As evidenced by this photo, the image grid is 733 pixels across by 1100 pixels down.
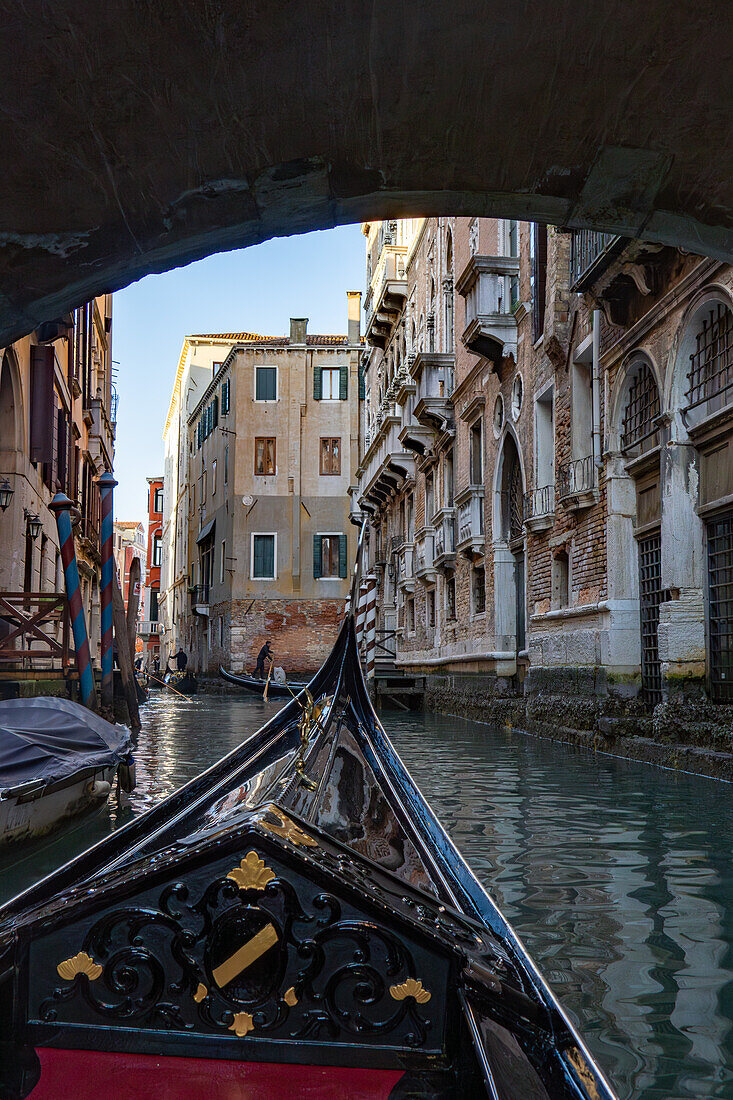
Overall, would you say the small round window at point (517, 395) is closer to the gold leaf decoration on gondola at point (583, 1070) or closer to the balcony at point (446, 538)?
the balcony at point (446, 538)

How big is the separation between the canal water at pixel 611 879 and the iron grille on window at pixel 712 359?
8.69 ft

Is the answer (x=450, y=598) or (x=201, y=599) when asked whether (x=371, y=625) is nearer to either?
(x=450, y=598)

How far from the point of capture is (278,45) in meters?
Answer: 2.20

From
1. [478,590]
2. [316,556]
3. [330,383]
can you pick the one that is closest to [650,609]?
[478,590]

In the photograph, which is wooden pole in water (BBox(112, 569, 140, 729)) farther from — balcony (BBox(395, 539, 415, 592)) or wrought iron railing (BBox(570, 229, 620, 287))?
balcony (BBox(395, 539, 415, 592))

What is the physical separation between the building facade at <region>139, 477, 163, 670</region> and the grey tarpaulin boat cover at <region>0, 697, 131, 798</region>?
4419cm

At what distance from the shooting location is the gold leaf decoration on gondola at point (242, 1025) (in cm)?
154

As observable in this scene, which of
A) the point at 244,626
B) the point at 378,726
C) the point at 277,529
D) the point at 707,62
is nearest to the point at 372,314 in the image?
the point at 277,529

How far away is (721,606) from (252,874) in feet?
19.8

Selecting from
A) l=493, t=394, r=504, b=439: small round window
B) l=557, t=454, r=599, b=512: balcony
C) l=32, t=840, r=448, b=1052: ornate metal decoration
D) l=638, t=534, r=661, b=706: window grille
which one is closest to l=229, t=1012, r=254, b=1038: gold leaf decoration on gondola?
l=32, t=840, r=448, b=1052: ornate metal decoration

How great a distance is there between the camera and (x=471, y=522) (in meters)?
14.1

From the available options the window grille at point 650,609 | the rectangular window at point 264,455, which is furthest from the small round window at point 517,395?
the rectangular window at point 264,455

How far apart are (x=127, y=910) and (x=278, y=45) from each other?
177cm

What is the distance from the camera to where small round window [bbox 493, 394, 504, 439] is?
13031mm
